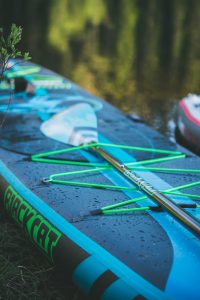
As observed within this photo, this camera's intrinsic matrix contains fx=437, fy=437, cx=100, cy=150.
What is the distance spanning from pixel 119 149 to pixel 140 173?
0.43 metres

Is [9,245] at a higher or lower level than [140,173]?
lower

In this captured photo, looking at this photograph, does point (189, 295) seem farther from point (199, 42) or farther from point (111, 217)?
point (199, 42)

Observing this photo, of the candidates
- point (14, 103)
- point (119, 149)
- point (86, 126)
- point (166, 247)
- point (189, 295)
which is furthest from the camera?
point (14, 103)

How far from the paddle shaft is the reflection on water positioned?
2372 millimetres

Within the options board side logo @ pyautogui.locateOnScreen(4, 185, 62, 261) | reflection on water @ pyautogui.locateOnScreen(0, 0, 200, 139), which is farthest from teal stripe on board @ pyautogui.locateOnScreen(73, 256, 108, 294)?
reflection on water @ pyautogui.locateOnScreen(0, 0, 200, 139)

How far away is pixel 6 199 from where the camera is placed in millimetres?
2943

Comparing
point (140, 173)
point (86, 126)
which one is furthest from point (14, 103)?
point (140, 173)

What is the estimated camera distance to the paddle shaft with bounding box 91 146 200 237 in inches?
92.7

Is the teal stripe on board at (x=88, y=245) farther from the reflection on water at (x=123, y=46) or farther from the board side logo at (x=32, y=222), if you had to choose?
the reflection on water at (x=123, y=46)

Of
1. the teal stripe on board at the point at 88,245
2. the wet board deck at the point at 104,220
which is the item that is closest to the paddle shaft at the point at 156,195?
the wet board deck at the point at 104,220

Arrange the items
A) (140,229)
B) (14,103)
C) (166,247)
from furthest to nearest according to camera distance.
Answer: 1. (14,103)
2. (140,229)
3. (166,247)

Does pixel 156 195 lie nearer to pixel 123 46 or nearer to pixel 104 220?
pixel 104 220

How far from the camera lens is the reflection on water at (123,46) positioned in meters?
6.76

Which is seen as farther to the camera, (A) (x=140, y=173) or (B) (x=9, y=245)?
(A) (x=140, y=173)
